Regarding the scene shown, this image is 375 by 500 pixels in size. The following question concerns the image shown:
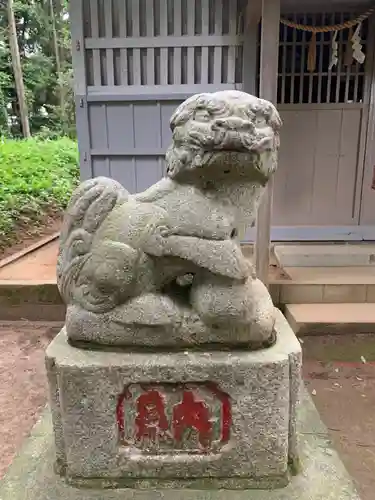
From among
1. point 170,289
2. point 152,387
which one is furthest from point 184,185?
point 152,387

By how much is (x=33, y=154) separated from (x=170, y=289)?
28.5ft

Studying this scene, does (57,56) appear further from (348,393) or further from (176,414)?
(176,414)

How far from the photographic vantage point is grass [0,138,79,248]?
6.64 m

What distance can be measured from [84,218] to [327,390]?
2341 millimetres

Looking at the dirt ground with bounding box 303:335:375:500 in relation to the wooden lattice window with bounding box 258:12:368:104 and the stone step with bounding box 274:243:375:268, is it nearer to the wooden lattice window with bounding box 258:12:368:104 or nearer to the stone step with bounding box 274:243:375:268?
the stone step with bounding box 274:243:375:268

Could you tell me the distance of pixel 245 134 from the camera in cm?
147

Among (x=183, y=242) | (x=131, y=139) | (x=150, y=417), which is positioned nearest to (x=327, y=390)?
(x=150, y=417)

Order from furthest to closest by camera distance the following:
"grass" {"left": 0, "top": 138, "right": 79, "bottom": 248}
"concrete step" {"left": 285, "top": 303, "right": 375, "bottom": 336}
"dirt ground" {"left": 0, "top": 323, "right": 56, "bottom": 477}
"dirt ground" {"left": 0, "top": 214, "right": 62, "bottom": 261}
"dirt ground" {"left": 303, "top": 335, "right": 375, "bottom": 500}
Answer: "grass" {"left": 0, "top": 138, "right": 79, "bottom": 248}, "dirt ground" {"left": 0, "top": 214, "right": 62, "bottom": 261}, "concrete step" {"left": 285, "top": 303, "right": 375, "bottom": 336}, "dirt ground" {"left": 0, "top": 323, "right": 56, "bottom": 477}, "dirt ground" {"left": 303, "top": 335, "right": 375, "bottom": 500}

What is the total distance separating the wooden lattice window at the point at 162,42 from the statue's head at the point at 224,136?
10.8 feet

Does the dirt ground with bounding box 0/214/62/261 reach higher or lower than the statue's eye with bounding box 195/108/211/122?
lower

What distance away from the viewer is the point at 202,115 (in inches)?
59.2

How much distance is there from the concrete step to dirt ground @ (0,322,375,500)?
0.21 feet

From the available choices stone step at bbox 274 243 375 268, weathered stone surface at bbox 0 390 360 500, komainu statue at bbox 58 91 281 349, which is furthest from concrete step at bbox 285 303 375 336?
komainu statue at bbox 58 91 281 349

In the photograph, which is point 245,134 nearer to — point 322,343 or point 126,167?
point 322,343
